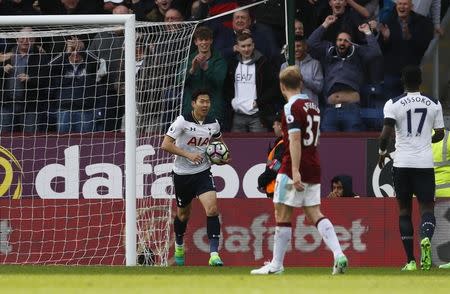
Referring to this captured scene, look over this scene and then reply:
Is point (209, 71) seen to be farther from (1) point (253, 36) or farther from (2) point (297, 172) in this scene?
(2) point (297, 172)

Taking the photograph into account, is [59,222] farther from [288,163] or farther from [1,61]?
[288,163]

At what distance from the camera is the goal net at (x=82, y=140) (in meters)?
17.4

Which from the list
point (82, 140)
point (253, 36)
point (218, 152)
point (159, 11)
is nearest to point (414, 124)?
point (218, 152)

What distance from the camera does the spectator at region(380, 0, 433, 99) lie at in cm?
1903

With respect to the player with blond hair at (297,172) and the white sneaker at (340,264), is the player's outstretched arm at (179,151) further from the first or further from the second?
the white sneaker at (340,264)

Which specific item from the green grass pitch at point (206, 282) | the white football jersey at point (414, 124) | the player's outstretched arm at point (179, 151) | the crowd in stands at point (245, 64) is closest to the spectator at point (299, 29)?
the crowd in stands at point (245, 64)

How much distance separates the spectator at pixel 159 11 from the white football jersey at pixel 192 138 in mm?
3414

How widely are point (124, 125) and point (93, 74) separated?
0.76 meters

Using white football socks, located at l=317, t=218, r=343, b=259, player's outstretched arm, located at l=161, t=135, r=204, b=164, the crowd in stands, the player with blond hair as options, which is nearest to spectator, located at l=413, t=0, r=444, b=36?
the crowd in stands

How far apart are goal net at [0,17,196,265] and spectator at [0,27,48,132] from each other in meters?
0.01

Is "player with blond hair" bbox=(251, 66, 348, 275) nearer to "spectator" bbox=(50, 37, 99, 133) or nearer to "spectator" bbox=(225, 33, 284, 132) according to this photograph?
"spectator" bbox=(225, 33, 284, 132)

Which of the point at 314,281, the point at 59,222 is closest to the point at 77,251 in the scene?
the point at 59,222

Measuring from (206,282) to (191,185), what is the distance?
448cm

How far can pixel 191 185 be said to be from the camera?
1644 cm
